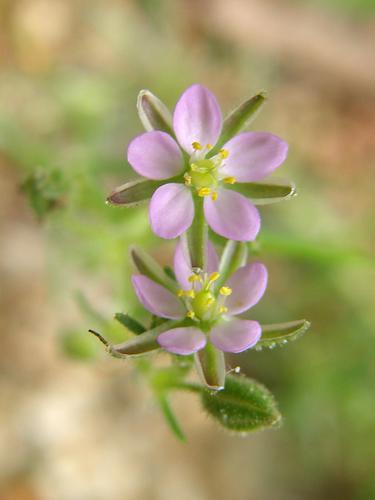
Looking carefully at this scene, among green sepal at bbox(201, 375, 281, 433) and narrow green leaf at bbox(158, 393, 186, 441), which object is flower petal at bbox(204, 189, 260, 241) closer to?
green sepal at bbox(201, 375, 281, 433)

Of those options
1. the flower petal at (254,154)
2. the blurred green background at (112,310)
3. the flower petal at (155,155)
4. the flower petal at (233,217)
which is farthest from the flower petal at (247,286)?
the blurred green background at (112,310)

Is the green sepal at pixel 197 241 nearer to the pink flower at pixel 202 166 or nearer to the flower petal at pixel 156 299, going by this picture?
the pink flower at pixel 202 166

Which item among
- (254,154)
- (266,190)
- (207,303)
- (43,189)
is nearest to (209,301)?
(207,303)

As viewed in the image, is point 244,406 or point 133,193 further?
point 244,406

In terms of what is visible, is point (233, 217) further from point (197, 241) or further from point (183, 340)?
point (183, 340)

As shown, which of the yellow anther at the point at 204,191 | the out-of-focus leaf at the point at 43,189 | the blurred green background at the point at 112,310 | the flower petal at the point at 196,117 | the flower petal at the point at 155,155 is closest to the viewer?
the flower petal at the point at 155,155
